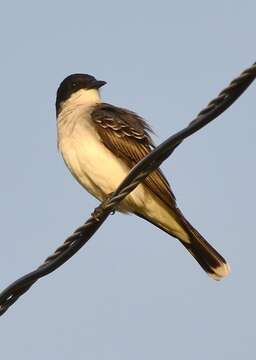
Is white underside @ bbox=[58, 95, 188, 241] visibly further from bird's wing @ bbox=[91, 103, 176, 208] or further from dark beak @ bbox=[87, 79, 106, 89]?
dark beak @ bbox=[87, 79, 106, 89]

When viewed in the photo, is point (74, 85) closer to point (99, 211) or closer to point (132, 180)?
point (99, 211)

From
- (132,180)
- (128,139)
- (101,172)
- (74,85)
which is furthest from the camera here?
(74,85)

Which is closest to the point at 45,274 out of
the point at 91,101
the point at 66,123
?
the point at 66,123

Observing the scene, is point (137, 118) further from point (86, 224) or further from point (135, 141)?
point (86, 224)

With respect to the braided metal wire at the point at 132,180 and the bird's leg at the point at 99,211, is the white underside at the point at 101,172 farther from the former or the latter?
the braided metal wire at the point at 132,180

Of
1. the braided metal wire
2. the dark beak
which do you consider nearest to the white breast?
the dark beak

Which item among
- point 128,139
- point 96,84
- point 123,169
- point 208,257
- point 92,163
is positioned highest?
point 96,84

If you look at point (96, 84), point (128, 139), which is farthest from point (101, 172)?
point (96, 84)
